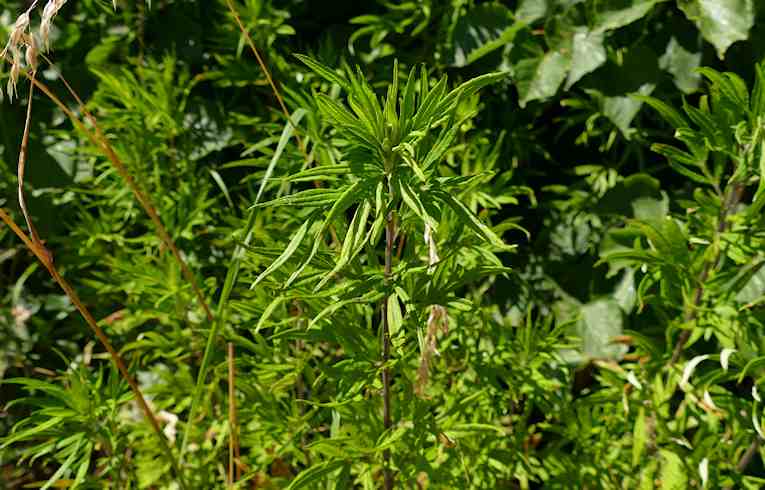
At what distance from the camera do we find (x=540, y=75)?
56.9 inches

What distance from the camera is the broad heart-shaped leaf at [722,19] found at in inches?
51.5

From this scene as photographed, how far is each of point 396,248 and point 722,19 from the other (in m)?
0.71

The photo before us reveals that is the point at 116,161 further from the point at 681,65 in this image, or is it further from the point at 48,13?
the point at 681,65

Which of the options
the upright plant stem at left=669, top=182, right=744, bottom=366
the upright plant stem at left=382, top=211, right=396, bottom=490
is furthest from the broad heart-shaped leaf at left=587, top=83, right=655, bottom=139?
the upright plant stem at left=382, top=211, right=396, bottom=490

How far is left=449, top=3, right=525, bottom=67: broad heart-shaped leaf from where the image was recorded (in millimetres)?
1456

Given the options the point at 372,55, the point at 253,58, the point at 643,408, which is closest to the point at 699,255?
the point at 643,408

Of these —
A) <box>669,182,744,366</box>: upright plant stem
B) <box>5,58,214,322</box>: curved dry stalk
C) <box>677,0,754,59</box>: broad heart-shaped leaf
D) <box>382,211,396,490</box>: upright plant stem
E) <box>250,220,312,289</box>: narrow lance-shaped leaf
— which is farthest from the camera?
<box>677,0,754,59</box>: broad heart-shaped leaf

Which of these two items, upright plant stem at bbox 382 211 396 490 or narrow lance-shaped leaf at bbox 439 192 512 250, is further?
upright plant stem at bbox 382 211 396 490

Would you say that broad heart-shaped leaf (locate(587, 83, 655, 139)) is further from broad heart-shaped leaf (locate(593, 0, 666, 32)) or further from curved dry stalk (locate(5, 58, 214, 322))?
curved dry stalk (locate(5, 58, 214, 322))

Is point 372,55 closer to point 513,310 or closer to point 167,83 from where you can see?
point 167,83

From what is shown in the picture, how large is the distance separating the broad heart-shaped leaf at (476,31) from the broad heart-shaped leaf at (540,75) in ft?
0.21

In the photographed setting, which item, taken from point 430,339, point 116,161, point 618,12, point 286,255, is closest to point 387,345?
point 430,339

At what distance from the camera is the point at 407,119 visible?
2.64ft

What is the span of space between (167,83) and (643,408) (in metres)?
1.04
